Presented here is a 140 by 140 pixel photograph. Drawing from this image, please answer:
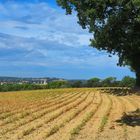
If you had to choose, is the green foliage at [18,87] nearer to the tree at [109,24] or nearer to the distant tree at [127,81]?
the distant tree at [127,81]

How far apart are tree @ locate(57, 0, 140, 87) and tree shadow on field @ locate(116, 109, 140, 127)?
900 cm

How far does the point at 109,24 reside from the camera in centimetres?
3997

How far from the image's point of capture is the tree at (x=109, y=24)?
37.5 metres

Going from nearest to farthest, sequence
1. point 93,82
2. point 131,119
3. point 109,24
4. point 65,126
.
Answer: point 65,126 < point 131,119 < point 109,24 < point 93,82

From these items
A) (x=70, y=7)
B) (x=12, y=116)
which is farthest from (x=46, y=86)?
(x=12, y=116)

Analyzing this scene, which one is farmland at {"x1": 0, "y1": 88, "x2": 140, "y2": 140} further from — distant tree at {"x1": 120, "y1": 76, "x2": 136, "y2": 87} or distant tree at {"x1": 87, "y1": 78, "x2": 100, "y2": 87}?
distant tree at {"x1": 87, "y1": 78, "x2": 100, "y2": 87}

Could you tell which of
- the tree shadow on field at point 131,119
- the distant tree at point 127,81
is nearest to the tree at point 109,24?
the tree shadow on field at point 131,119

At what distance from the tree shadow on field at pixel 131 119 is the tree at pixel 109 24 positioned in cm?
900

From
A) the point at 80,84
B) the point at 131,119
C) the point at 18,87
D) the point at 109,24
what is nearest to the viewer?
the point at 131,119

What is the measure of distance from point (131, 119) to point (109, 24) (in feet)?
59.5

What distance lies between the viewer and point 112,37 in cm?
4400

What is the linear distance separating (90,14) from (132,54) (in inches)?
510

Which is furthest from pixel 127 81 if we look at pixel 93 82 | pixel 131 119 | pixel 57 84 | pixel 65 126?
pixel 65 126

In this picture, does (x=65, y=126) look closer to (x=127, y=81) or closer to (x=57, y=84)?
(x=57, y=84)
